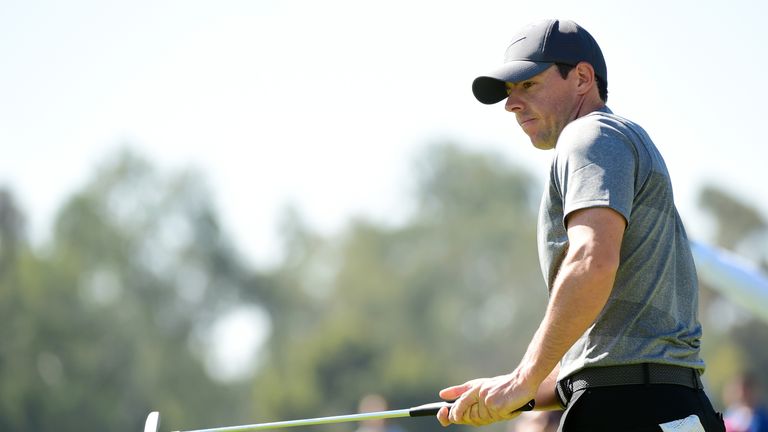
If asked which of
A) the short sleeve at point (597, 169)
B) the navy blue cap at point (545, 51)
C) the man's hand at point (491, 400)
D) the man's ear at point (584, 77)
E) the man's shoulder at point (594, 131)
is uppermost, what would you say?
the navy blue cap at point (545, 51)

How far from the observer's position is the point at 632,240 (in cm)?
497

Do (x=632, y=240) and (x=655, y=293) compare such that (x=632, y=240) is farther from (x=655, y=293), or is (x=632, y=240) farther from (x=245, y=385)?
(x=245, y=385)

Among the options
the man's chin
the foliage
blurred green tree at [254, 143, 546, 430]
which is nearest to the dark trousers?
the man's chin

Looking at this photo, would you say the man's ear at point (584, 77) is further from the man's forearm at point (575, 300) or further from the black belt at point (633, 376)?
the black belt at point (633, 376)

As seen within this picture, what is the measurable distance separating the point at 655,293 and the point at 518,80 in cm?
109

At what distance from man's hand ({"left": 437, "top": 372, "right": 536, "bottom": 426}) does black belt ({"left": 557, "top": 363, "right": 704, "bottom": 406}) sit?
23 centimetres

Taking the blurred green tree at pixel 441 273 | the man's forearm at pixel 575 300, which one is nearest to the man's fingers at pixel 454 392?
the man's forearm at pixel 575 300

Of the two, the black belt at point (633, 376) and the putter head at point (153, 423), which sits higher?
the black belt at point (633, 376)

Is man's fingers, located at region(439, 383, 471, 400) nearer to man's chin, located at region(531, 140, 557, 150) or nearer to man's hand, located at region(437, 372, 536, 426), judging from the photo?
man's hand, located at region(437, 372, 536, 426)

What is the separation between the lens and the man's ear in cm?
543

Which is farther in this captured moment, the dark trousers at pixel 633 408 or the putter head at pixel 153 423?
the putter head at pixel 153 423

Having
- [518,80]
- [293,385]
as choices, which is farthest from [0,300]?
[518,80]

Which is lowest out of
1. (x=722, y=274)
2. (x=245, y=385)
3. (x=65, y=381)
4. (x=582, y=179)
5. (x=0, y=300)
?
(x=245, y=385)

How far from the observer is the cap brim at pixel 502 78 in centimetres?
538
